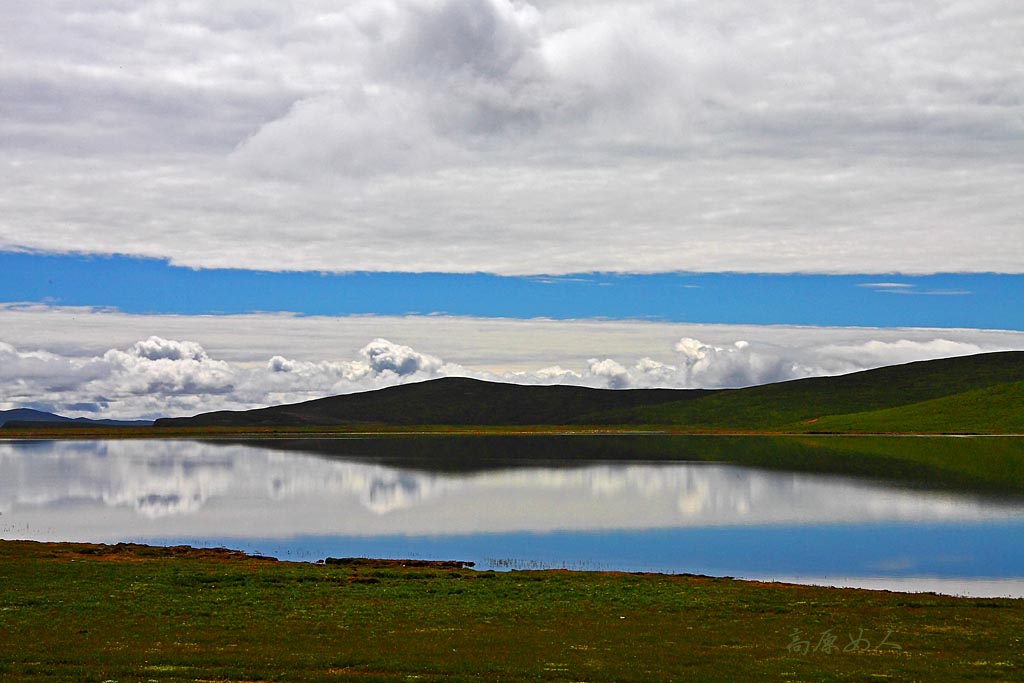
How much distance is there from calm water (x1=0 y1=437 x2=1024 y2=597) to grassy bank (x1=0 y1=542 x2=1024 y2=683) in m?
10.8

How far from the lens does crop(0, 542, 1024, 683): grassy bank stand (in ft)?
81.0

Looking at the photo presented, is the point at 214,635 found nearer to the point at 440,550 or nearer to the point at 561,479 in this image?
the point at 440,550

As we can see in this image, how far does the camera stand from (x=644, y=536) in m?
67.4

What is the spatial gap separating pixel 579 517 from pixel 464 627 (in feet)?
154

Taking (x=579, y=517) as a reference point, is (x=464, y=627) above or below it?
above

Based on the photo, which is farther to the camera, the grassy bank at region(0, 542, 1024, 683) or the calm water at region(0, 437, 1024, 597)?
the calm water at region(0, 437, 1024, 597)

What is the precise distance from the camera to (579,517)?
7844 cm

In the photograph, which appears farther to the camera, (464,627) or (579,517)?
(579,517)

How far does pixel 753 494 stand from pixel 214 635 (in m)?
76.0

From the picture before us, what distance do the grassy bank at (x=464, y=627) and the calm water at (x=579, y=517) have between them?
10.8m

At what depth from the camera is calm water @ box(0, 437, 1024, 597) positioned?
5588 centimetres

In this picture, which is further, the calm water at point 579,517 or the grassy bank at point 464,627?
the calm water at point 579,517

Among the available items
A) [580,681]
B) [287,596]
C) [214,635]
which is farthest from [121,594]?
[580,681]

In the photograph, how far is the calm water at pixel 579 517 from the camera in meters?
55.9
